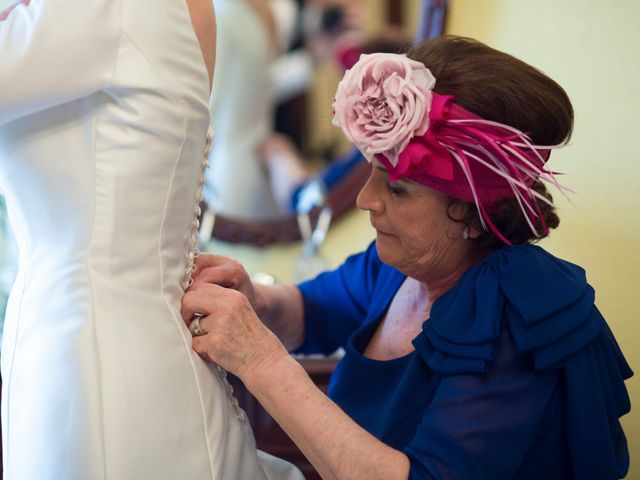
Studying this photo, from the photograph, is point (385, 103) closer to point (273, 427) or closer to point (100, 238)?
point (100, 238)

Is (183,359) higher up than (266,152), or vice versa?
(183,359)

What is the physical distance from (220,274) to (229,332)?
15 centimetres

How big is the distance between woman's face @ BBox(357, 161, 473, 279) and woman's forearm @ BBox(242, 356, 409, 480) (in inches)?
9.3

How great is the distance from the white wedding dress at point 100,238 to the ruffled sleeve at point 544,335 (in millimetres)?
335

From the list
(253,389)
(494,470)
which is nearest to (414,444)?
(494,470)

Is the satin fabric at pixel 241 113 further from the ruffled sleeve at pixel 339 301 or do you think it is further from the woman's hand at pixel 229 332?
the woman's hand at pixel 229 332

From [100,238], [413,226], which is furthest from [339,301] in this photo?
[100,238]

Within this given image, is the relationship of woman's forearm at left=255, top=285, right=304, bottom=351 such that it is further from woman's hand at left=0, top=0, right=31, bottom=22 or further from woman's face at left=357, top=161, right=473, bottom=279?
woman's hand at left=0, top=0, right=31, bottom=22

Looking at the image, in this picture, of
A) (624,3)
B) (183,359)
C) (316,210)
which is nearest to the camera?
(183,359)

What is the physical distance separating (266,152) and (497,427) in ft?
3.65

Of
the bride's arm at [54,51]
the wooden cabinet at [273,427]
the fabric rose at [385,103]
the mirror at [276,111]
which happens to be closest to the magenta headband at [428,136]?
the fabric rose at [385,103]

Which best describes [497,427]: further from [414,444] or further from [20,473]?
[20,473]

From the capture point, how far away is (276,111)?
6.54 feet

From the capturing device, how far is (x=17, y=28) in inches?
35.3
